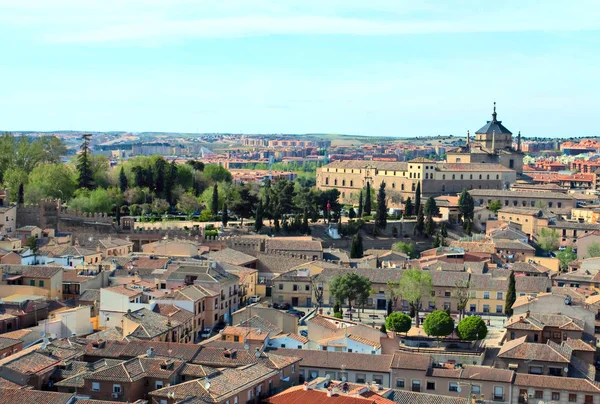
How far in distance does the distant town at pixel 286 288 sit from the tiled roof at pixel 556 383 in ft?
0.12

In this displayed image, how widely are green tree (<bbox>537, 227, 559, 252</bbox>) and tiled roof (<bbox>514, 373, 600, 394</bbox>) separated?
23.1 meters

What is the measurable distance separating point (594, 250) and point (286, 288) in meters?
14.5

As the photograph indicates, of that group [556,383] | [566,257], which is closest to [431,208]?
[566,257]

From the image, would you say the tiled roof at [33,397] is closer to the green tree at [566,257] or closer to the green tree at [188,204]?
the green tree at [566,257]

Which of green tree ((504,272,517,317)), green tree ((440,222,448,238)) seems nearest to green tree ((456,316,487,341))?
green tree ((504,272,517,317))

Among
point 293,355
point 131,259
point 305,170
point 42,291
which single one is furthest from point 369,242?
point 305,170

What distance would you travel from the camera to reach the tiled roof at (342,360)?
21062mm

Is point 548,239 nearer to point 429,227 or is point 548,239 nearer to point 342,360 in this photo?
point 429,227

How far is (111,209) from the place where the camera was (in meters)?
43.9

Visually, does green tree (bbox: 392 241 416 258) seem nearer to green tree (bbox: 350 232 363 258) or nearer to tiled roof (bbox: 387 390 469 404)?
green tree (bbox: 350 232 363 258)

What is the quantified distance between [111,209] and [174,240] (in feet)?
30.3

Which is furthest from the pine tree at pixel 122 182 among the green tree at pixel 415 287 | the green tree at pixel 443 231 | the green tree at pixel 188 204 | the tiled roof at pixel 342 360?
the tiled roof at pixel 342 360

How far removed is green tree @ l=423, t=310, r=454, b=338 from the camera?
2528 centimetres

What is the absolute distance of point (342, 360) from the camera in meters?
21.3
